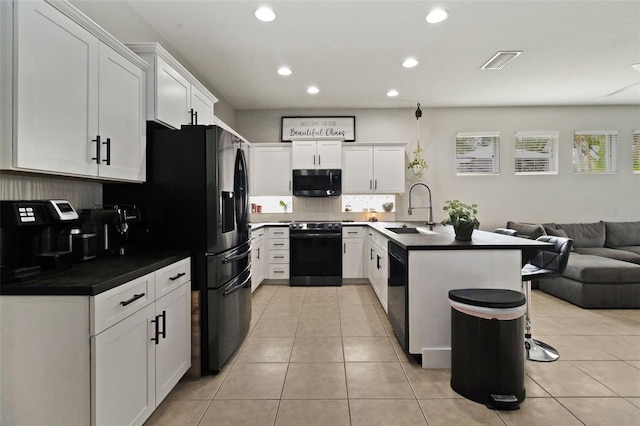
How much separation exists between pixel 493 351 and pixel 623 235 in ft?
16.4

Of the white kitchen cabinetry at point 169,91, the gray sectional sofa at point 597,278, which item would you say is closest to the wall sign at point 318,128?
the white kitchen cabinetry at point 169,91

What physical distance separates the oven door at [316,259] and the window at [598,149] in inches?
173

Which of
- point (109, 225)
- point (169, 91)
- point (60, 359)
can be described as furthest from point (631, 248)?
point (60, 359)

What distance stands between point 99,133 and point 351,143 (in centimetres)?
401

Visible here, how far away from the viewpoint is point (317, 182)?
17.8ft

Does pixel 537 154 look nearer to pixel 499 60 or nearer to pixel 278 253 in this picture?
pixel 499 60

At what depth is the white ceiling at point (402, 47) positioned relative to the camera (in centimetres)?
284

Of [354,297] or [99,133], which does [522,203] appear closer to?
[354,297]

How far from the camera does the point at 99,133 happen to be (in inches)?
75.5

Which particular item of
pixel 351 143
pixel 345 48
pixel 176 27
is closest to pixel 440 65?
pixel 345 48

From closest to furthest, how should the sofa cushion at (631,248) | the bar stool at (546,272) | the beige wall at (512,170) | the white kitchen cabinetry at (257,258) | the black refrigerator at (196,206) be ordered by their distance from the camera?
the black refrigerator at (196,206) → the bar stool at (546,272) → the white kitchen cabinetry at (257,258) → the sofa cushion at (631,248) → the beige wall at (512,170)

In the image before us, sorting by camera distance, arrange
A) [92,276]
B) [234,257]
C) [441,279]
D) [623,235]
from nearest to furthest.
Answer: [92,276]
[441,279]
[234,257]
[623,235]

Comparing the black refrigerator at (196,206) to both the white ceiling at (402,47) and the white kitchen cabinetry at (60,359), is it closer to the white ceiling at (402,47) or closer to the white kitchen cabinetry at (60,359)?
the white kitchen cabinetry at (60,359)

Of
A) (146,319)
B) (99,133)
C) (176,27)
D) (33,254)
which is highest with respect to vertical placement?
(176,27)
